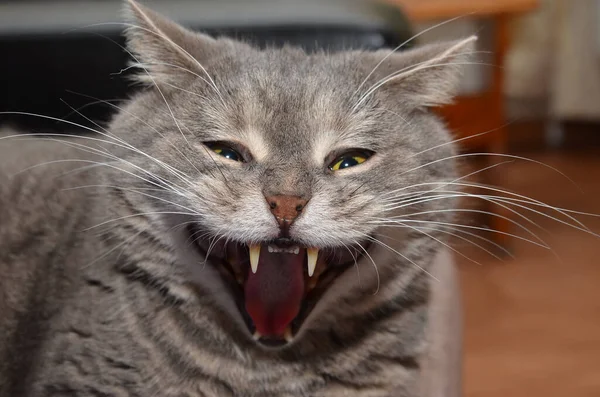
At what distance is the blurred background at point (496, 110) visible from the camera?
47.4 inches

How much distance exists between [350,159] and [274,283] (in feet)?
0.59

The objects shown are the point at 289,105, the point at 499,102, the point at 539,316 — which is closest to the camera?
the point at 289,105

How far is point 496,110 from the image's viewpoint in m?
2.26

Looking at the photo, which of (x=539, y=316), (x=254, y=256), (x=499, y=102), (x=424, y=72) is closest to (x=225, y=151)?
(x=254, y=256)

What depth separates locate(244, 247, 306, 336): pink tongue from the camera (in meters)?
0.83

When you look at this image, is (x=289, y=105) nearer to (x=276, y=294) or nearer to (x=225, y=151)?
(x=225, y=151)

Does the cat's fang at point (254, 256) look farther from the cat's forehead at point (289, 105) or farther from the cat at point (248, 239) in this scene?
the cat's forehead at point (289, 105)

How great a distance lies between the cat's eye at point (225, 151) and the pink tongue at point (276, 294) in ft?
0.40

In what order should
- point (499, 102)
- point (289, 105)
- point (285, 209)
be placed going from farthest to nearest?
point (499, 102), point (289, 105), point (285, 209)

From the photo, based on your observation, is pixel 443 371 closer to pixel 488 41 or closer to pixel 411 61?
pixel 411 61

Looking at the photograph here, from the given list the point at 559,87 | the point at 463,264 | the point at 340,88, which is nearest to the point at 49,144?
the point at 340,88

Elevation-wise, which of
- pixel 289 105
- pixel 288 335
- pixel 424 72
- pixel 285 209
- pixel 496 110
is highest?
pixel 496 110

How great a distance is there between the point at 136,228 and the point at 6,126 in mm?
564

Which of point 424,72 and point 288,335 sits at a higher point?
point 424,72
